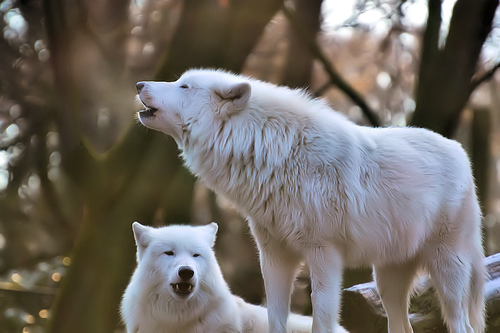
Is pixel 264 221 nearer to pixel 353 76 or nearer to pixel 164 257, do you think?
pixel 164 257

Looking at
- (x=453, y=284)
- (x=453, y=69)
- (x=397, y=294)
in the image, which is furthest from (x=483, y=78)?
(x=453, y=284)

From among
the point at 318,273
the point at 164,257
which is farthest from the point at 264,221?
the point at 164,257

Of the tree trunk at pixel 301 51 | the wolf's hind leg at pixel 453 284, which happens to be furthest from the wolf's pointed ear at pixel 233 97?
the tree trunk at pixel 301 51

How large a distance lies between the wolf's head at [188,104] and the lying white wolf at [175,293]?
107cm

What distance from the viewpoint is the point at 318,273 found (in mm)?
3395

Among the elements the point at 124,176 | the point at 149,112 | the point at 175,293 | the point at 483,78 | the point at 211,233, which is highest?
the point at 149,112

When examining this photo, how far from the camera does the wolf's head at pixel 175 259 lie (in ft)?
13.2

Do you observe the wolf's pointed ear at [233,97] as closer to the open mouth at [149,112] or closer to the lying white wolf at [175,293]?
the open mouth at [149,112]

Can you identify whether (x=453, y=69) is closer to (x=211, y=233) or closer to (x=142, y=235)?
(x=211, y=233)

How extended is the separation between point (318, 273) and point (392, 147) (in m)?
1.20

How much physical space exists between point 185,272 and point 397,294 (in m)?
1.83

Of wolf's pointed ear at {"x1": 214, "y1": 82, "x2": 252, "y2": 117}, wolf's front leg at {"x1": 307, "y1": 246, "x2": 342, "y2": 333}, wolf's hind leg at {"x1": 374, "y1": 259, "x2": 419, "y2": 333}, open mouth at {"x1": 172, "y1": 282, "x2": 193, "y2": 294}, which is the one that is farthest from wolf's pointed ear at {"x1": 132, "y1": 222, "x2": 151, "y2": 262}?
wolf's hind leg at {"x1": 374, "y1": 259, "x2": 419, "y2": 333}

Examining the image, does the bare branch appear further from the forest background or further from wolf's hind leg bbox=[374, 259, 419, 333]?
wolf's hind leg bbox=[374, 259, 419, 333]

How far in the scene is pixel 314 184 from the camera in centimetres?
345
